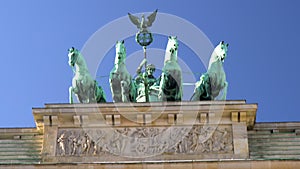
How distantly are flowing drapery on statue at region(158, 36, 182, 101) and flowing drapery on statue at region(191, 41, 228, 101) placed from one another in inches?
29.5

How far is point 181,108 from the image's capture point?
24.9 meters

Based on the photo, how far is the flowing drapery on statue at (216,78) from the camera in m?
26.0

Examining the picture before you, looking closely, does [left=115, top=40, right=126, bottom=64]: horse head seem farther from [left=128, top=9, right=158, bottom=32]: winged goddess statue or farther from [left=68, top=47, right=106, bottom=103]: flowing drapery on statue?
[left=128, top=9, right=158, bottom=32]: winged goddess statue

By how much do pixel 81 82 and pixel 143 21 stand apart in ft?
11.7

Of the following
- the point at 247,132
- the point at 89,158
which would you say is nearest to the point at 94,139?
the point at 89,158

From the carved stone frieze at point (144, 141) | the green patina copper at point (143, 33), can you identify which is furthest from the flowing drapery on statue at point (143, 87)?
the carved stone frieze at point (144, 141)

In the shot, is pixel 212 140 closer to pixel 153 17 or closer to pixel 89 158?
pixel 89 158

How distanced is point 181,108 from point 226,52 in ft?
7.94

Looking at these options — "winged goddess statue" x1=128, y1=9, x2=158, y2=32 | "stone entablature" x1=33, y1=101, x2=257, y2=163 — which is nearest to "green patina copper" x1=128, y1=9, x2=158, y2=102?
"winged goddess statue" x1=128, y1=9, x2=158, y2=32

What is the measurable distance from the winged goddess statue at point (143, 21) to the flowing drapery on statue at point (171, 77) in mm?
2581

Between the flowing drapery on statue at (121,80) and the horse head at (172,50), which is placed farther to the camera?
the flowing drapery on statue at (121,80)

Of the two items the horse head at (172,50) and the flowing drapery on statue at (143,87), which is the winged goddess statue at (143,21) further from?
the horse head at (172,50)

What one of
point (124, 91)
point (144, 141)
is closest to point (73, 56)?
point (124, 91)

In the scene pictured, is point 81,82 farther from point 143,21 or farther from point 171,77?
point 143,21
